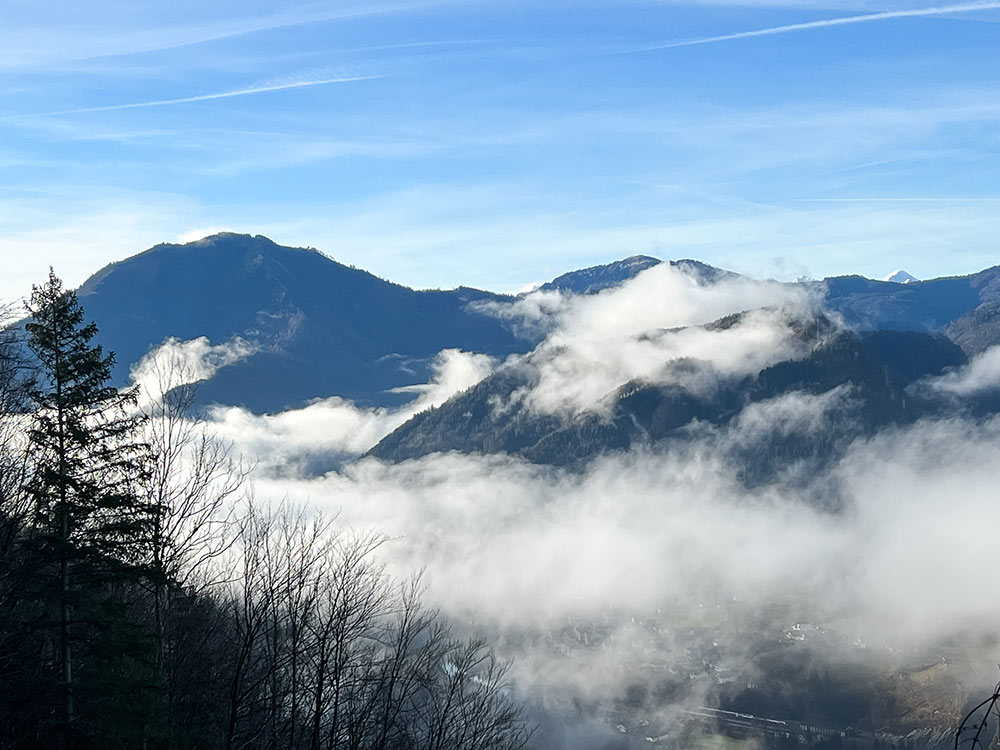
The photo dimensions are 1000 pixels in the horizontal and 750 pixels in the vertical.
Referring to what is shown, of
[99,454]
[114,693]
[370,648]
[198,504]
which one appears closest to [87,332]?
[99,454]

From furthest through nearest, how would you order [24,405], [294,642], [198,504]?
[198,504]
[24,405]
[294,642]

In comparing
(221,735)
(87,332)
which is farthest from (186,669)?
(87,332)

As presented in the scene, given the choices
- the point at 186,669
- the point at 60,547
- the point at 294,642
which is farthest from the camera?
the point at 186,669

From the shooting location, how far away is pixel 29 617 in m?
29.0

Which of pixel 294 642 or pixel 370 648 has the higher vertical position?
pixel 294 642

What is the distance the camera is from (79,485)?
2572 centimetres

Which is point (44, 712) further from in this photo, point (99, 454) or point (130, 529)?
point (99, 454)

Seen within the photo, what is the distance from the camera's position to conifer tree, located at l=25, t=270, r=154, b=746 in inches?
997

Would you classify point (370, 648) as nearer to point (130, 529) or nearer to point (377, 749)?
point (377, 749)

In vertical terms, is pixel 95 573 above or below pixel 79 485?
below

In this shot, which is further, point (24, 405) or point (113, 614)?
point (24, 405)

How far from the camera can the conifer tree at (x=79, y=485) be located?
25312 mm

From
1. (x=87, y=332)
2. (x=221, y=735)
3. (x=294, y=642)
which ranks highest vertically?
(x=87, y=332)

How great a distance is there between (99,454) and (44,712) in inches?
281
